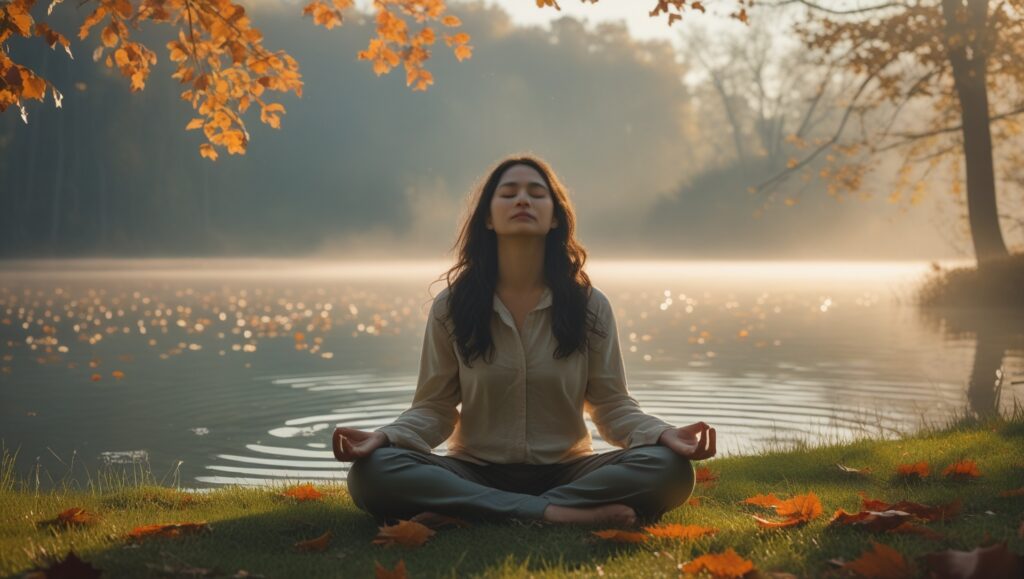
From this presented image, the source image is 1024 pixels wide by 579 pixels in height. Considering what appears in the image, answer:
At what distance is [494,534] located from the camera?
160 inches

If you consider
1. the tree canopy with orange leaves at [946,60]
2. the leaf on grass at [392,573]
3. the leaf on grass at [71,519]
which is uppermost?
the tree canopy with orange leaves at [946,60]

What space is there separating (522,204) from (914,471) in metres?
2.34

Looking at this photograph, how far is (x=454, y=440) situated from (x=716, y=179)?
4455 centimetres

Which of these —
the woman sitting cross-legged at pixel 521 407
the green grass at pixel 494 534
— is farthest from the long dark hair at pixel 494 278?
the green grass at pixel 494 534

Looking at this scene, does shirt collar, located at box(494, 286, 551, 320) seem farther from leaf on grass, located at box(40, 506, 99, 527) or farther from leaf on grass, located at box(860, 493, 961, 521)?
leaf on grass, located at box(40, 506, 99, 527)

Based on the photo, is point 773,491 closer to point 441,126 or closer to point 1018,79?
point 1018,79

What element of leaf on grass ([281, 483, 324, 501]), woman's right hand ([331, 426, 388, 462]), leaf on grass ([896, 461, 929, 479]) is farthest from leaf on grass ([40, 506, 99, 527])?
leaf on grass ([896, 461, 929, 479])

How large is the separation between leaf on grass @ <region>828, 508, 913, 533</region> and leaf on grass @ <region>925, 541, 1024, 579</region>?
74cm

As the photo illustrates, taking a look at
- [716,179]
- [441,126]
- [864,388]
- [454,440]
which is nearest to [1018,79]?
[864,388]

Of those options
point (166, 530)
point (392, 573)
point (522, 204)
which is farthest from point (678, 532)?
point (166, 530)

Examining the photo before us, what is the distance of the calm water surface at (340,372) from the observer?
823 cm

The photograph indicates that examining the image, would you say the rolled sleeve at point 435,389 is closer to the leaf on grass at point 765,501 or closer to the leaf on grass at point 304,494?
the leaf on grass at point 304,494

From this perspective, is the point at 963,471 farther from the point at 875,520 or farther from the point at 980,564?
the point at 980,564

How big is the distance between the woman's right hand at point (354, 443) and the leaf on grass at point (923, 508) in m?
1.96
